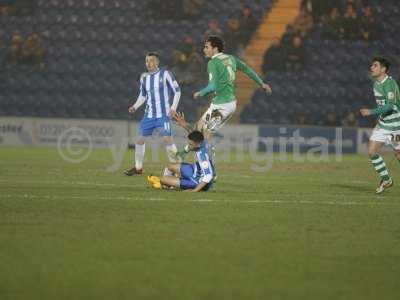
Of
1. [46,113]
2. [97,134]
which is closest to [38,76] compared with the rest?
[46,113]

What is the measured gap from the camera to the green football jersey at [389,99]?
1222 cm

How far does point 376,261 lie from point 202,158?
464 centimetres

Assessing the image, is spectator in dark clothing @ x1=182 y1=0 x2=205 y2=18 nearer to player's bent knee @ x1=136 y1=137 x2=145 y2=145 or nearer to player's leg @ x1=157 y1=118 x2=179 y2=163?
player's leg @ x1=157 y1=118 x2=179 y2=163

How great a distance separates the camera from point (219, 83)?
1290cm

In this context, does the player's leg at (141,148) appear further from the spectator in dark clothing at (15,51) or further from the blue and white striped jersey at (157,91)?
the spectator in dark clothing at (15,51)

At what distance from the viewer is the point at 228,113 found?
12977 millimetres

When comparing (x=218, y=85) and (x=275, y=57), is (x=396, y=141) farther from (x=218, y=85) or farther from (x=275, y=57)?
(x=275, y=57)

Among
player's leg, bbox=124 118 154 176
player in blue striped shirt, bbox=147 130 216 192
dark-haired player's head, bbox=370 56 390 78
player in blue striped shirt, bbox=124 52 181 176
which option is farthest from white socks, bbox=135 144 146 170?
dark-haired player's head, bbox=370 56 390 78

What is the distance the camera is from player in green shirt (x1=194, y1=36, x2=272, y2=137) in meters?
12.7

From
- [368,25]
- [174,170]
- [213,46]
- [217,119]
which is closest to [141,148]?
[217,119]

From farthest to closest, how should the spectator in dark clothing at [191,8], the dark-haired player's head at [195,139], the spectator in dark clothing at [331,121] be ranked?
the spectator in dark clothing at [191,8]
the spectator in dark clothing at [331,121]
the dark-haired player's head at [195,139]

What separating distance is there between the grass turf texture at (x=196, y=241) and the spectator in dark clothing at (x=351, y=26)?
39.8ft

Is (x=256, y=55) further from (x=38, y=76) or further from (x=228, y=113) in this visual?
(x=228, y=113)

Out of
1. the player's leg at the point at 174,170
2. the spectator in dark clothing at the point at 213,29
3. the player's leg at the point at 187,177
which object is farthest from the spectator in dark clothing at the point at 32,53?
the player's leg at the point at 187,177
